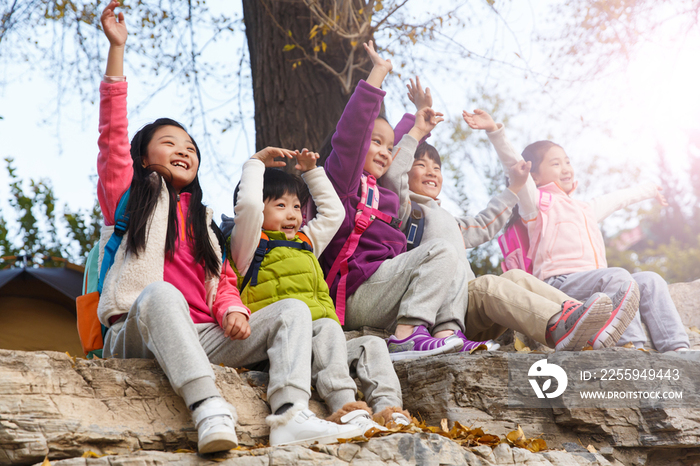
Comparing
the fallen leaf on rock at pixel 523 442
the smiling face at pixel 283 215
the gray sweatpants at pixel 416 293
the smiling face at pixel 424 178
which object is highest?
the smiling face at pixel 424 178

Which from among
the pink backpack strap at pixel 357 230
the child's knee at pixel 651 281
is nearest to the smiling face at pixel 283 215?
the pink backpack strap at pixel 357 230

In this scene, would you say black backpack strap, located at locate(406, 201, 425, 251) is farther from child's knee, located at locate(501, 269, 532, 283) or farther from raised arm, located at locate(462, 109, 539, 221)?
raised arm, located at locate(462, 109, 539, 221)

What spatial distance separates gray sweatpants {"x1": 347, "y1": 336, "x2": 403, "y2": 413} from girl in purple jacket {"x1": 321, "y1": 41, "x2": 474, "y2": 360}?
0.25m

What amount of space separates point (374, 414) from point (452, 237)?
5.31ft

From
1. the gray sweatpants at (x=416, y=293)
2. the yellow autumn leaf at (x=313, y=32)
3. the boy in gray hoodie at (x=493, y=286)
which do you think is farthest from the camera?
the yellow autumn leaf at (x=313, y=32)

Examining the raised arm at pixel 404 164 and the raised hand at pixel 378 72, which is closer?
the raised hand at pixel 378 72

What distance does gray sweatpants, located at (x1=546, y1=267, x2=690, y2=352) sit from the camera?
145 inches

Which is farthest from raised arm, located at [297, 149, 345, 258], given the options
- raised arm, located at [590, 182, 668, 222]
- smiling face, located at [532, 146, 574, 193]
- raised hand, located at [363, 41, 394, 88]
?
raised arm, located at [590, 182, 668, 222]

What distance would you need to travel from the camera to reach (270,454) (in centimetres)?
199

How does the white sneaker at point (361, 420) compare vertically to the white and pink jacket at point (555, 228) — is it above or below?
below

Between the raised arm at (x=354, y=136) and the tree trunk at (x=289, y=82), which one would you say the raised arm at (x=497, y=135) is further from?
the tree trunk at (x=289, y=82)

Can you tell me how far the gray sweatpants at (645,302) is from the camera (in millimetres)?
3686

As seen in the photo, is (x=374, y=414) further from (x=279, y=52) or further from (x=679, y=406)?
(x=279, y=52)

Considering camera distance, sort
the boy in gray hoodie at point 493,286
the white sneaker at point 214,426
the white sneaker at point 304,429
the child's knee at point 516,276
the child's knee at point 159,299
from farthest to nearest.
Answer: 1. the child's knee at point 516,276
2. the boy in gray hoodie at point 493,286
3. the child's knee at point 159,299
4. the white sneaker at point 304,429
5. the white sneaker at point 214,426
